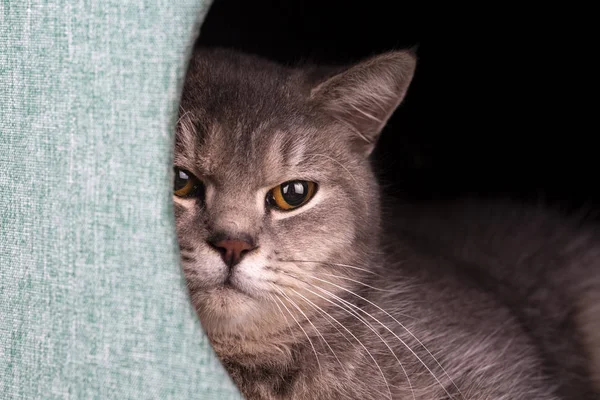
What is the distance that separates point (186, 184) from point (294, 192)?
240mm

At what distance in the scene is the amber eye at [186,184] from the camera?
1358 millimetres

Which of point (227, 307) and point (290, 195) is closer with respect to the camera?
point (227, 307)

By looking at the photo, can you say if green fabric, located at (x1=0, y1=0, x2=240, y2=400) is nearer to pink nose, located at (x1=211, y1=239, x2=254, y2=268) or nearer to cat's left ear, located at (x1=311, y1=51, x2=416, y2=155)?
pink nose, located at (x1=211, y1=239, x2=254, y2=268)

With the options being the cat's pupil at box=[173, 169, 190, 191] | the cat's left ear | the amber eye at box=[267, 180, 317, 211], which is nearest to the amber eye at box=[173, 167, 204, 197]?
the cat's pupil at box=[173, 169, 190, 191]

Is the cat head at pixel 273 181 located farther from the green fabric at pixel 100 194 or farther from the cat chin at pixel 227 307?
the green fabric at pixel 100 194

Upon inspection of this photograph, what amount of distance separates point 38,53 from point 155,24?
9.8 inches

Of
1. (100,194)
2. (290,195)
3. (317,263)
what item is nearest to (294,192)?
(290,195)

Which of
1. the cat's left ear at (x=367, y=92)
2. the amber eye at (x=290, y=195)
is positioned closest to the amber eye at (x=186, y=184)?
the amber eye at (x=290, y=195)

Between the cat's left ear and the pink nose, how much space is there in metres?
0.46

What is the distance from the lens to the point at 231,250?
123cm

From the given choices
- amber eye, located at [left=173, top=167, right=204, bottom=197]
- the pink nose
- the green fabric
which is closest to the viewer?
the green fabric

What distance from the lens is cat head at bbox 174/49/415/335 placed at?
50.0 inches

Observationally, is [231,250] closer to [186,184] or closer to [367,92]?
[186,184]

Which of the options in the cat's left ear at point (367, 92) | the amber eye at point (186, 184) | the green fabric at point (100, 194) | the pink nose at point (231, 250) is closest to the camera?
A: the green fabric at point (100, 194)
